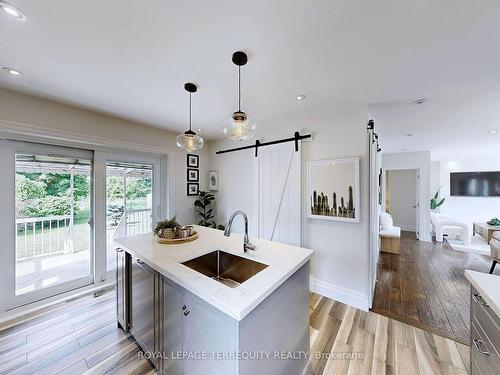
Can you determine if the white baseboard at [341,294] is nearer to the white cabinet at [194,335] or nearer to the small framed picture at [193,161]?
the white cabinet at [194,335]

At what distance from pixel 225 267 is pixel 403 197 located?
7.26 metres

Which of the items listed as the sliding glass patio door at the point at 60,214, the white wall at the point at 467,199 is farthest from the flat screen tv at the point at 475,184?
the sliding glass patio door at the point at 60,214

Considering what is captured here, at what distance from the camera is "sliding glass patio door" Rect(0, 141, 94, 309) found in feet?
7.00

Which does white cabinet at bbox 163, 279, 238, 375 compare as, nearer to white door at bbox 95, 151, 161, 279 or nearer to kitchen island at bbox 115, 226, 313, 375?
kitchen island at bbox 115, 226, 313, 375

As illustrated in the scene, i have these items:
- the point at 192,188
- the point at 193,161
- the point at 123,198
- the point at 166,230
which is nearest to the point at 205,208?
the point at 192,188

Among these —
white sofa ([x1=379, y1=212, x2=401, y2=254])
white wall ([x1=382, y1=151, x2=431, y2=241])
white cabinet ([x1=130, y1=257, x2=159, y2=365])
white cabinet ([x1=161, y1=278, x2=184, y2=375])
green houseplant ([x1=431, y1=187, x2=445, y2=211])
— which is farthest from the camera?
green houseplant ([x1=431, y1=187, x2=445, y2=211])

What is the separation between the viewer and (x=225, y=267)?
5.54 feet

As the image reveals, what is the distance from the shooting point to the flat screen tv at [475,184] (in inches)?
234

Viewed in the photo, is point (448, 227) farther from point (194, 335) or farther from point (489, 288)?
point (194, 335)

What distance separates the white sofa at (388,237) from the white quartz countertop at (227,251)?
376cm

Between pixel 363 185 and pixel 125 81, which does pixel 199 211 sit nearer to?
pixel 125 81

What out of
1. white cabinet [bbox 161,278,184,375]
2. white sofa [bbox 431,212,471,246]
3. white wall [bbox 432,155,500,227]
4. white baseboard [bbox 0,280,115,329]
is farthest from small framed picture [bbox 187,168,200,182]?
white wall [bbox 432,155,500,227]

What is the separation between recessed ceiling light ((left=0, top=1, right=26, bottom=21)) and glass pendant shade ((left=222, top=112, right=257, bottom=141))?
133 cm

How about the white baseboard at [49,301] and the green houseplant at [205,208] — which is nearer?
the white baseboard at [49,301]
